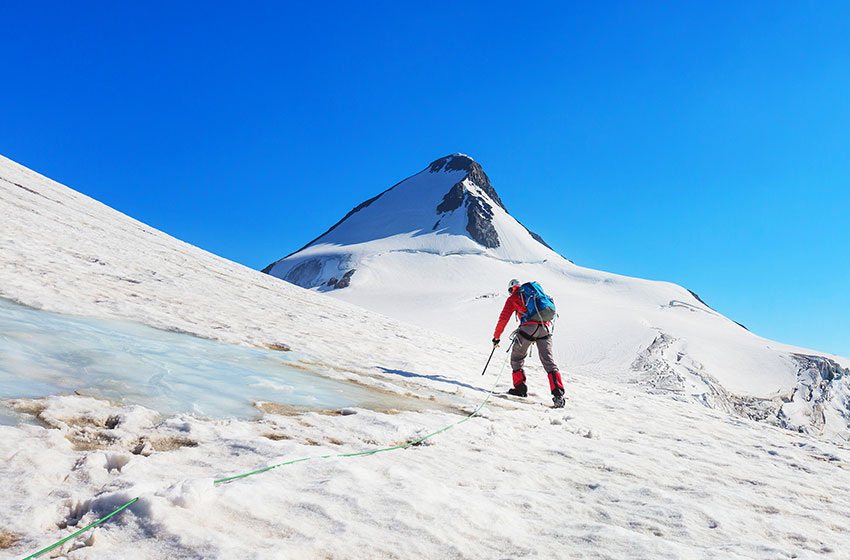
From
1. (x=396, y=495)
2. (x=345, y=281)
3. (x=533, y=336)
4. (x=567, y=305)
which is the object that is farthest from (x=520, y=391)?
(x=345, y=281)

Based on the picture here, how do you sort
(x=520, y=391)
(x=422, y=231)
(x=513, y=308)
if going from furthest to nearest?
(x=422, y=231) → (x=513, y=308) → (x=520, y=391)

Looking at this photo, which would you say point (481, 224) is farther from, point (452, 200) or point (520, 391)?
point (520, 391)

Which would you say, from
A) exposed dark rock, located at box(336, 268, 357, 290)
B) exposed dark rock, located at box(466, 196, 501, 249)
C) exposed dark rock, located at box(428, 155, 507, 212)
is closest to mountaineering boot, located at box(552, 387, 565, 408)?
Answer: exposed dark rock, located at box(336, 268, 357, 290)

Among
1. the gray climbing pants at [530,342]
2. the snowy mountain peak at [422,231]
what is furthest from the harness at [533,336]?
the snowy mountain peak at [422,231]

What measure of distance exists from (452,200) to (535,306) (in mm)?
112729

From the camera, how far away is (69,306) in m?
6.74

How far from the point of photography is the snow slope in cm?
2328

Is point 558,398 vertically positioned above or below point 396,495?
above

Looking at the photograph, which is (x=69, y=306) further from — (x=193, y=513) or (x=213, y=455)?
(x=193, y=513)

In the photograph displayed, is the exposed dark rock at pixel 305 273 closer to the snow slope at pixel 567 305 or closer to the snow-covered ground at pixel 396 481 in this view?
the snow slope at pixel 567 305

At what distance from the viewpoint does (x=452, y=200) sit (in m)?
120

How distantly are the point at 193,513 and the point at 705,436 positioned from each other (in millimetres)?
7816

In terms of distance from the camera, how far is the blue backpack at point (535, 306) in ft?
30.0

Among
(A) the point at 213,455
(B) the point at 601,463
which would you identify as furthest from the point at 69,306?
(B) the point at 601,463
